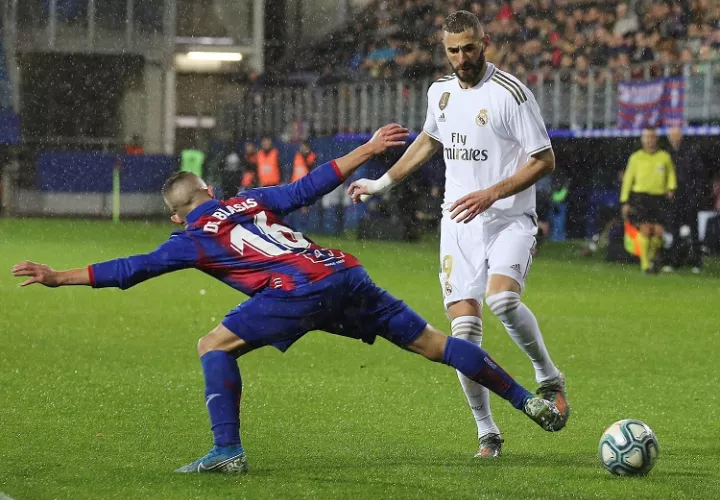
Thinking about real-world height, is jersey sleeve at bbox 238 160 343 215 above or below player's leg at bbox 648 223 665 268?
above

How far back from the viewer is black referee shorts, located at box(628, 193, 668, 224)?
1728 centimetres

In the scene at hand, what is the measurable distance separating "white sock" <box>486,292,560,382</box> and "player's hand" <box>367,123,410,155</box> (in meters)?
0.90

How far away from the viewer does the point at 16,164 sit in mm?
33531

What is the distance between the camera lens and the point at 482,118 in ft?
21.2

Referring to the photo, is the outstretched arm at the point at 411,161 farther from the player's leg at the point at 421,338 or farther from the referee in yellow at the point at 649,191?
the referee in yellow at the point at 649,191

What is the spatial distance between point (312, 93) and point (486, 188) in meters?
25.5

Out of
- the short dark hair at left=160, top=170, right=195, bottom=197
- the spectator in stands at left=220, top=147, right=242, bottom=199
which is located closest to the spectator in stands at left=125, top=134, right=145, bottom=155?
the spectator in stands at left=220, top=147, right=242, bottom=199

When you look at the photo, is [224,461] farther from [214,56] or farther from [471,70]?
[214,56]

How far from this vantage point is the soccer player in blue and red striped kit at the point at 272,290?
565 centimetres

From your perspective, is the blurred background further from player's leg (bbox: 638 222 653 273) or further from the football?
the football

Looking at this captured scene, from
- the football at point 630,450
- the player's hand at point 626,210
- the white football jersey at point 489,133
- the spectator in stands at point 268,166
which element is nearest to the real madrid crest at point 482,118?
the white football jersey at point 489,133

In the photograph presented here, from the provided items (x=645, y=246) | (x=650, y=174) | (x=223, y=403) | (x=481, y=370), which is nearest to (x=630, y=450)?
(x=481, y=370)

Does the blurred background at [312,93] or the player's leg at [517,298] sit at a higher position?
the blurred background at [312,93]

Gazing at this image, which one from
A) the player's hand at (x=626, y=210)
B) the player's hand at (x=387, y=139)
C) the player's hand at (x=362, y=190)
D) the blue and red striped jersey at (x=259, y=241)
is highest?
the player's hand at (x=387, y=139)
